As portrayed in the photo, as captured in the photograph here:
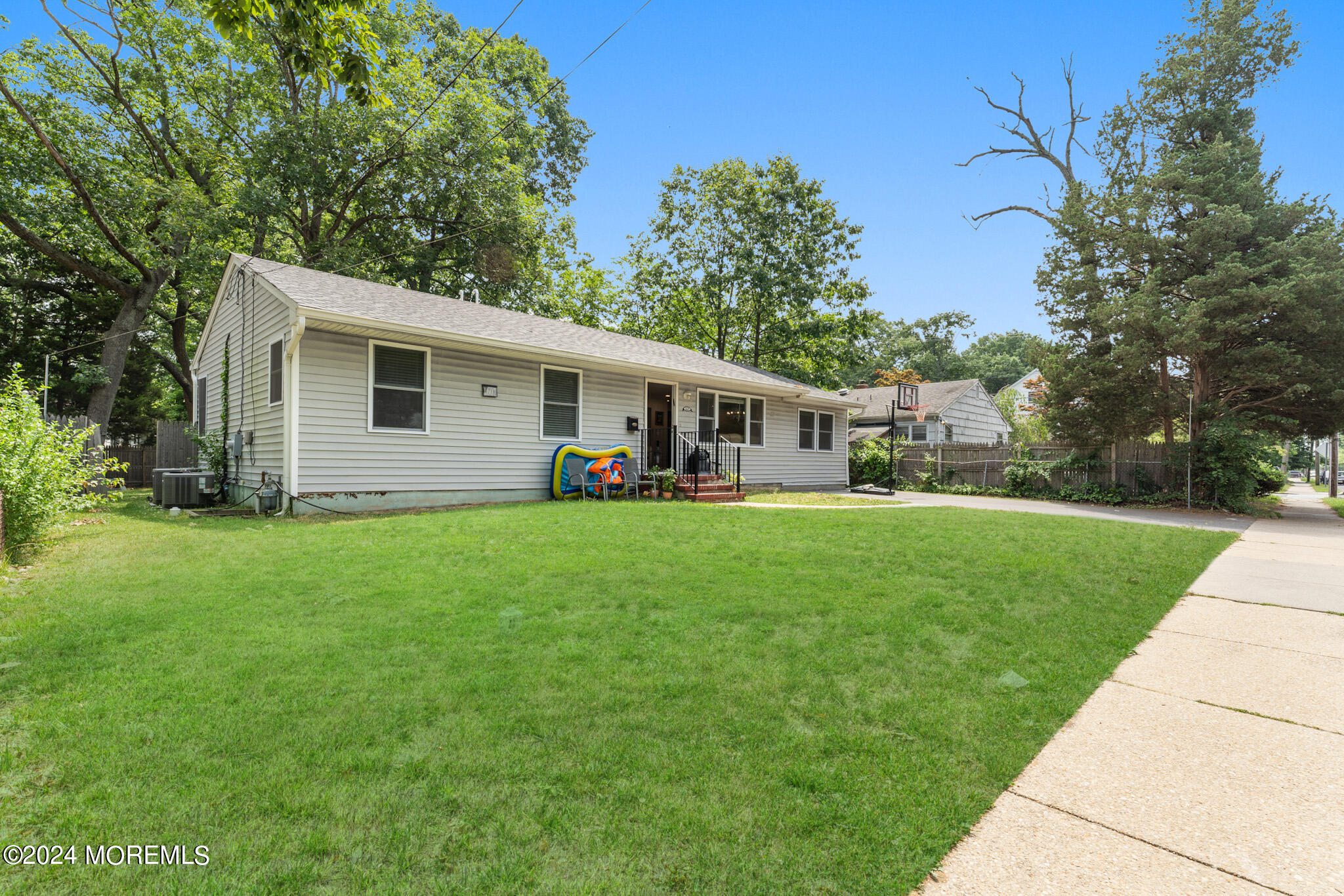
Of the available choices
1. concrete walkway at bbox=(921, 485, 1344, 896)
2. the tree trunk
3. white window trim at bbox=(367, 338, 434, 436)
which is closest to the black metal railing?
white window trim at bbox=(367, 338, 434, 436)

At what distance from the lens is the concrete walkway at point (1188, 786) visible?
1.58 metres

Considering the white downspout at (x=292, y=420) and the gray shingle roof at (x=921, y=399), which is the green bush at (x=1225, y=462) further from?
the white downspout at (x=292, y=420)

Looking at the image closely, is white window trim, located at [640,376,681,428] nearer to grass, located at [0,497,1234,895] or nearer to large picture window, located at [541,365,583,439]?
large picture window, located at [541,365,583,439]

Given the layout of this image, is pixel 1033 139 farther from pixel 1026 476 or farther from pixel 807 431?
pixel 807 431

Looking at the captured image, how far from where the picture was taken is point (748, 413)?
569 inches

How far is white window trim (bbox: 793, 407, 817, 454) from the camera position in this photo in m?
15.8

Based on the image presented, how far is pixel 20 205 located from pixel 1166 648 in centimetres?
2358

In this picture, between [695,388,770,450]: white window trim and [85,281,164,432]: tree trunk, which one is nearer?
[695,388,770,450]: white window trim

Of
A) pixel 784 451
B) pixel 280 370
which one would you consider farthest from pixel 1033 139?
pixel 280 370

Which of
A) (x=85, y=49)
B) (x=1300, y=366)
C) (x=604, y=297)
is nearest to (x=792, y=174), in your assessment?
(x=604, y=297)

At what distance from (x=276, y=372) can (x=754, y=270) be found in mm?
16193

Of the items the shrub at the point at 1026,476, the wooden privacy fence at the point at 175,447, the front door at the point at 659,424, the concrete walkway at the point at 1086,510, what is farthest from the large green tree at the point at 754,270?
the wooden privacy fence at the point at 175,447

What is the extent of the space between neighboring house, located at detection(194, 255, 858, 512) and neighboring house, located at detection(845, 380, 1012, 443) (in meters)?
14.6

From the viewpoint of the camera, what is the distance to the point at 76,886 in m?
1.40
